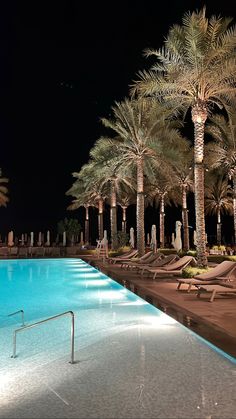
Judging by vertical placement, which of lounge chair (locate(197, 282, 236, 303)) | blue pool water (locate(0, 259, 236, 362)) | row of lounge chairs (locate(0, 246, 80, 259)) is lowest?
blue pool water (locate(0, 259, 236, 362))

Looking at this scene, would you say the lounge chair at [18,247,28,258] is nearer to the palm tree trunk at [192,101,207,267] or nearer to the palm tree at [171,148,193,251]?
the palm tree at [171,148,193,251]

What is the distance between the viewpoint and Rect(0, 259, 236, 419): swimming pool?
4.12 meters

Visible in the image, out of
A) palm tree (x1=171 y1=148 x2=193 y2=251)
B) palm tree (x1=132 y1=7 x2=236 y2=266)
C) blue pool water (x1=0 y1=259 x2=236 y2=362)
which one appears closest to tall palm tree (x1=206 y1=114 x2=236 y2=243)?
palm tree (x1=171 y1=148 x2=193 y2=251)

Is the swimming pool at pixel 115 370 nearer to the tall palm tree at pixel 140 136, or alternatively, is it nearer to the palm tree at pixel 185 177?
the tall palm tree at pixel 140 136

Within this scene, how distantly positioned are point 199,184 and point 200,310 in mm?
7237

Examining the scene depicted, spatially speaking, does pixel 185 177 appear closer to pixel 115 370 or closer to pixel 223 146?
pixel 223 146

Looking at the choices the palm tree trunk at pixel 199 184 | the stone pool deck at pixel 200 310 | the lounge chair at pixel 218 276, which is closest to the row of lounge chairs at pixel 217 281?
the lounge chair at pixel 218 276

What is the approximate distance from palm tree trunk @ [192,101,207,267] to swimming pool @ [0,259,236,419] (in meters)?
5.45

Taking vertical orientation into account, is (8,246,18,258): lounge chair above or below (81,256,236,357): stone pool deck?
above

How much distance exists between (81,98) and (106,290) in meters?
40.6

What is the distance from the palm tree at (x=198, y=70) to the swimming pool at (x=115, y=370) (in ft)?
23.1

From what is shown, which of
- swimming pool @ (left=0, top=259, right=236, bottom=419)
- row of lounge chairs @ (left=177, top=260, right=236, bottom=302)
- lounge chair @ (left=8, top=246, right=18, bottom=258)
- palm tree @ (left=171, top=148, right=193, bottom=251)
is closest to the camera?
swimming pool @ (left=0, top=259, right=236, bottom=419)

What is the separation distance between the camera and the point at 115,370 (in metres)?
5.30

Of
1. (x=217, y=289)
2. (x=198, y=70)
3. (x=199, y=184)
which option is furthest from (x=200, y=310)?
(x=198, y=70)
